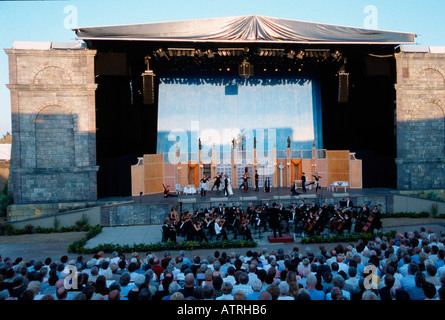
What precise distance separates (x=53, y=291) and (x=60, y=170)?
1555 centimetres

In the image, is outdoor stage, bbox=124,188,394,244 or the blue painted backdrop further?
the blue painted backdrop

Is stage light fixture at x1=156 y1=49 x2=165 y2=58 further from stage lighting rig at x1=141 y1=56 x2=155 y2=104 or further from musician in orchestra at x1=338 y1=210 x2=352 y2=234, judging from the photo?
musician in orchestra at x1=338 y1=210 x2=352 y2=234

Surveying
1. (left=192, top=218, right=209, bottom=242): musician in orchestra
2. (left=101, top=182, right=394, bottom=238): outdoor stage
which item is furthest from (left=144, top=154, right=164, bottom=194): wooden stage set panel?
(left=192, top=218, right=209, bottom=242): musician in orchestra

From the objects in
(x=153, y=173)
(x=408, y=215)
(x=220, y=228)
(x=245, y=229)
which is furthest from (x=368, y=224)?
(x=153, y=173)

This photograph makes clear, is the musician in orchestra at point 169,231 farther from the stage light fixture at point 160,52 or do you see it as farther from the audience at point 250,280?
the stage light fixture at point 160,52

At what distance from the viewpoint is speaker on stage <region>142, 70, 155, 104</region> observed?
74.6 ft

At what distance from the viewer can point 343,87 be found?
24.2 metres

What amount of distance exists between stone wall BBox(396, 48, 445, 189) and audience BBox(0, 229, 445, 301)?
51.2 ft

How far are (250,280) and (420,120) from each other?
21.3 m

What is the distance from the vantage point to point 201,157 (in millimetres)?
25891

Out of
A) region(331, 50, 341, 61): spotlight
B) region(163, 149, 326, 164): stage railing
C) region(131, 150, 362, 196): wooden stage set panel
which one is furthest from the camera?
region(163, 149, 326, 164): stage railing

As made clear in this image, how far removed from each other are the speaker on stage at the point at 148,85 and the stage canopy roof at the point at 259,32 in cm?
286

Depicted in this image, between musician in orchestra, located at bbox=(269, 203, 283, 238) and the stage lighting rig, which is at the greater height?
the stage lighting rig

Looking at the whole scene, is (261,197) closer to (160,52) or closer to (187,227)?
(187,227)
